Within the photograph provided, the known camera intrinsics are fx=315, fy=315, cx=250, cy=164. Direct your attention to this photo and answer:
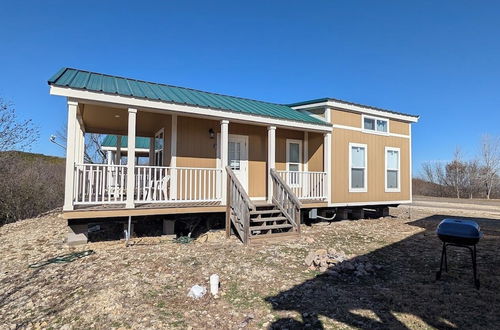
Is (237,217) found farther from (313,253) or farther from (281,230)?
(313,253)

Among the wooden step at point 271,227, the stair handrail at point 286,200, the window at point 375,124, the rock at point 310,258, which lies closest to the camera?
the rock at point 310,258

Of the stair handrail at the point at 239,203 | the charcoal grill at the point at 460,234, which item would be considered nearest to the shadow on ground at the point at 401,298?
the charcoal grill at the point at 460,234

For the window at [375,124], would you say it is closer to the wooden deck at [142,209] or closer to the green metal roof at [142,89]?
the green metal roof at [142,89]

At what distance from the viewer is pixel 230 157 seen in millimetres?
9859

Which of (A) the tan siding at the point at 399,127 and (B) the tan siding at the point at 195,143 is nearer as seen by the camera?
(B) the tan siding at the point at 195,143

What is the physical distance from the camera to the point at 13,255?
6879mm

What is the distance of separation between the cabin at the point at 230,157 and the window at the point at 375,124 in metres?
0.04

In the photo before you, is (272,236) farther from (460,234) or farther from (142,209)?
(460,234)

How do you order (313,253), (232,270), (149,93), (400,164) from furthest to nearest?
1. (400,164)
2. (149,93)
3. (313,253)
4. (232,270)

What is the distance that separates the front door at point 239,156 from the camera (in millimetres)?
9867

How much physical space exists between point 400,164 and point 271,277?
9255 mm

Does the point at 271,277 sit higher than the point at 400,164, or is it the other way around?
the point at 400,164

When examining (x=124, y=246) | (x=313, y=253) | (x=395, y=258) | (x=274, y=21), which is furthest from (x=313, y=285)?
(x=274, y=21)

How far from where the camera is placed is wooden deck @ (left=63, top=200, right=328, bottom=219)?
625 cm
